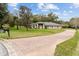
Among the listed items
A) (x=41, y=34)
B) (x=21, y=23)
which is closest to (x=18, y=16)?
(x=21, y=23)

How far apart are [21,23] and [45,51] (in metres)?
0.36

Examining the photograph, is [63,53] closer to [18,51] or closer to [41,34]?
[41,34]

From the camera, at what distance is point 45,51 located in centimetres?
221

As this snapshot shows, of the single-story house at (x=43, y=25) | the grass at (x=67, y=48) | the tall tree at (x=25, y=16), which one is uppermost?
the tall tree at (x=25, y=16)

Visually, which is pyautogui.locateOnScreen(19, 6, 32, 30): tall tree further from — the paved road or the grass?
the grass

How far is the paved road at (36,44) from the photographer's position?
2205 mm

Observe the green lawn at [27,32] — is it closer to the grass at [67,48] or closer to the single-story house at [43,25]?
the single-story house at [43,25]

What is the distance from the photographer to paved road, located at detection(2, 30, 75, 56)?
2.21 metres

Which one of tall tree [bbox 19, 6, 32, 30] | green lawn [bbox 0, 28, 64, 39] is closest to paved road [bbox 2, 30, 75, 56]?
green lawn [bbox 0, 28, 64, 39]

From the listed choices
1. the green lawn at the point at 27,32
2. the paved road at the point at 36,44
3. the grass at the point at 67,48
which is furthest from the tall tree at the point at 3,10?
the grass at the point at 67,48

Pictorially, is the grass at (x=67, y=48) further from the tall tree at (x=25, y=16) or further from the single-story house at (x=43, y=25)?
the tall tree at (x=25, y=16)

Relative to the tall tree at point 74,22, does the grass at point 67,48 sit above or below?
below

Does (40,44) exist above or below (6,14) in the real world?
below

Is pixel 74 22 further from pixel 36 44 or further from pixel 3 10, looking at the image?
pixel 3 10
